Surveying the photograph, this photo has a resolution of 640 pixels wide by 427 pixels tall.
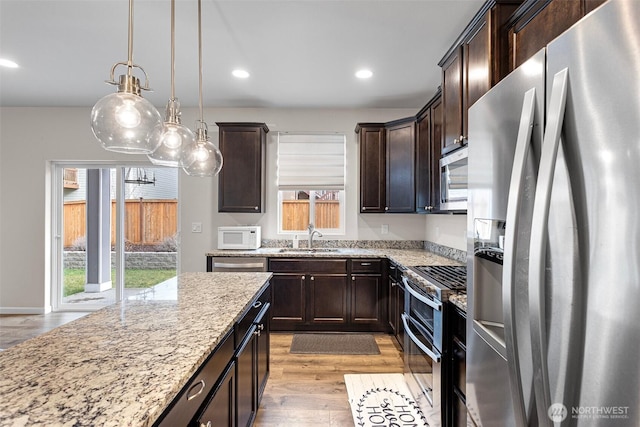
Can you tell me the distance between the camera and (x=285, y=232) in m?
4.39

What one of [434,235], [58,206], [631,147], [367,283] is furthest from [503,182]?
[58,206]

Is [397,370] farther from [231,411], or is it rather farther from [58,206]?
[58,206]

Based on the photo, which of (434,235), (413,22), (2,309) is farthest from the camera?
(2,309)

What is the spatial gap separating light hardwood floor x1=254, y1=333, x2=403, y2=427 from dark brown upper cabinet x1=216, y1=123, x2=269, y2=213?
65.9 inches

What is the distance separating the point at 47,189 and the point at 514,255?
5.60m

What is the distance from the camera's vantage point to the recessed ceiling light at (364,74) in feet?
10.4

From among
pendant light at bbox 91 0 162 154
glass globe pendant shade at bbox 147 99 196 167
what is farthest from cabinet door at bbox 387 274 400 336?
pendant light at bbox 91 0 162 154

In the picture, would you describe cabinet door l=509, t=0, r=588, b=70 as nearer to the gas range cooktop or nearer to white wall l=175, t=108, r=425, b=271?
the gas range cooktop

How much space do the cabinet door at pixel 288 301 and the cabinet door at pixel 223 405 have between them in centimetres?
217

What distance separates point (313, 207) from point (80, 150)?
3.34 metres

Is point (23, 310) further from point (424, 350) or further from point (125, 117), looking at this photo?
point (424, 350)

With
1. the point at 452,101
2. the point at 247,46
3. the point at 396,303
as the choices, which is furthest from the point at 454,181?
the point at 247,46

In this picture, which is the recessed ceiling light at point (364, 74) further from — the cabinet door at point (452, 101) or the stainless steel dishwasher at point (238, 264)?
the stainless steel dishwasher at point (238, 264)

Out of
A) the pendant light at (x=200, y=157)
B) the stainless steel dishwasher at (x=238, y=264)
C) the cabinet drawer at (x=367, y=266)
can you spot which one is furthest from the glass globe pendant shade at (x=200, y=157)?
the cabinet drawer at (x=367, y=266)
